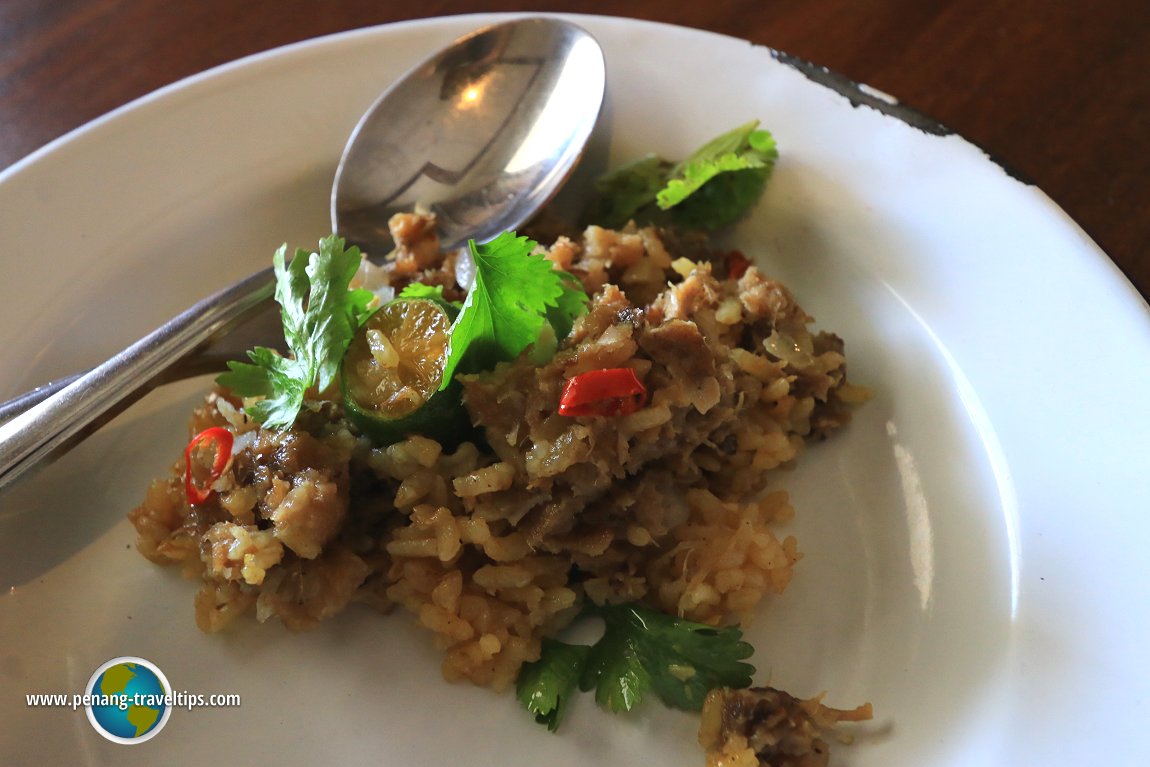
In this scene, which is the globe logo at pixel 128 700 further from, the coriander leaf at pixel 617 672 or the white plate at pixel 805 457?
the coriander leaf at pixel 617 672

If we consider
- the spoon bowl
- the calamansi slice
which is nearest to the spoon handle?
the spoon bowl

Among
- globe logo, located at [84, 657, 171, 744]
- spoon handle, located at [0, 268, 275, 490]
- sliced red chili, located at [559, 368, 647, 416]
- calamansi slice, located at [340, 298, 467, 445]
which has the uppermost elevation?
sliced red chili, located at [559, 368, 647, 416]

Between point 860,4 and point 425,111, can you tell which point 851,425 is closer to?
Result: point 425,111

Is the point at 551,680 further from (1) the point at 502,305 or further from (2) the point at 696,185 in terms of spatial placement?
(2) the point at 696,185

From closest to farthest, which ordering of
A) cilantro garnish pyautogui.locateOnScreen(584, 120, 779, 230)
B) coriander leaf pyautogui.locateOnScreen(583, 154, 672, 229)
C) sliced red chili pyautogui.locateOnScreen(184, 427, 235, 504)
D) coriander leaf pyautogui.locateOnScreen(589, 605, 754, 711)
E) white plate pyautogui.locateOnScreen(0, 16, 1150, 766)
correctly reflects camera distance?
white plate pyautogui.locateOnScreen(0, 16, 1150, 766), coriander leaf pyautogui.locateOnScreen(589, 605, 754, 711), sliced red chili pyautogui.locateOnScreen(184, 427, 235, 504), cilantro garnish pyautogui.locateOnScreen(584, 120, 779, 230), coriander leaf pyautogui.locateOnScreen(583, 154, 672, 229)

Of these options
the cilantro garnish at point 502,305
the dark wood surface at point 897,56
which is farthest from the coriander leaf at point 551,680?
the dark wood surface at point 897,56

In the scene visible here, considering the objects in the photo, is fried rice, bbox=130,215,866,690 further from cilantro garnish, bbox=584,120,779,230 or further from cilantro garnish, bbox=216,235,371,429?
cilantro garnish, bbox=584,120,779,230
